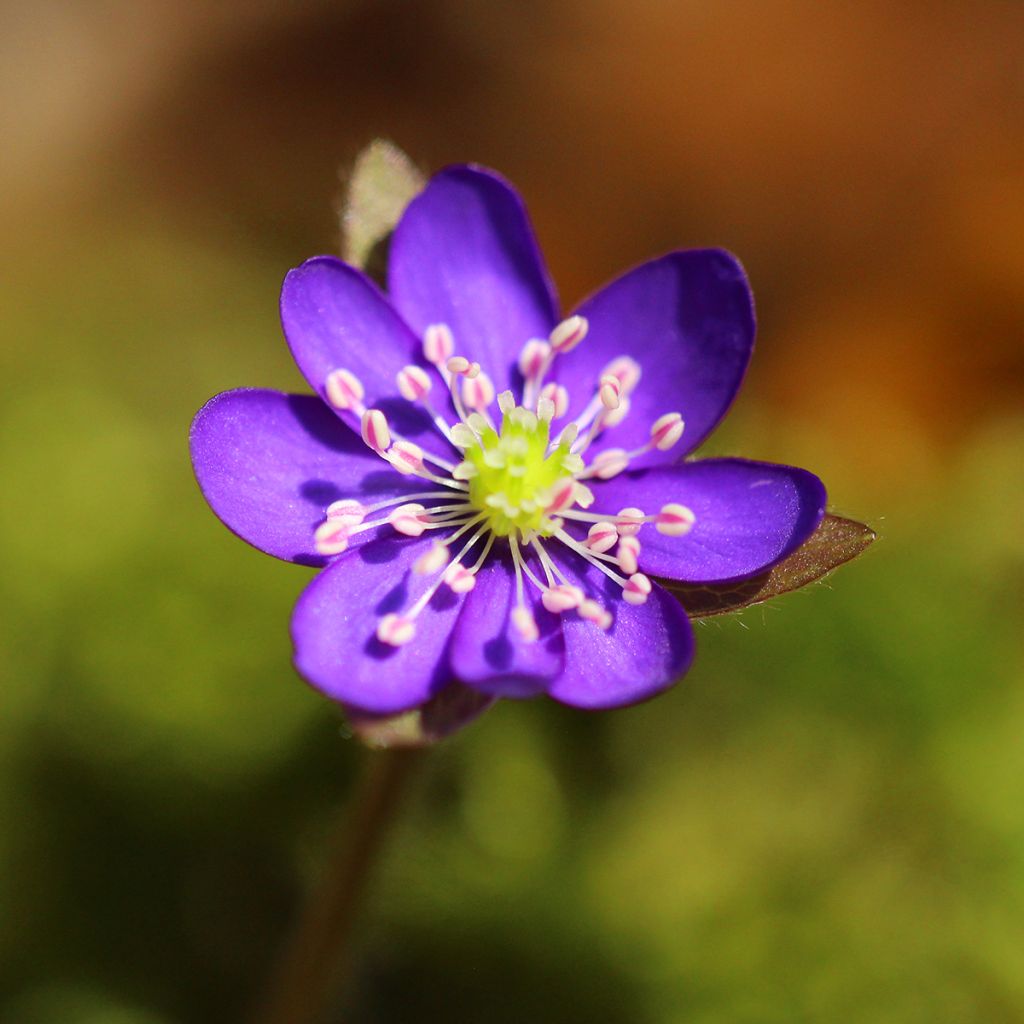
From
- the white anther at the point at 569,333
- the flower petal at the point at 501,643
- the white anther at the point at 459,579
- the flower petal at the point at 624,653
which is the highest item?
the white anther at the point at 569,333

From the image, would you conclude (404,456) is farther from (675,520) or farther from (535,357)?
(675,520)

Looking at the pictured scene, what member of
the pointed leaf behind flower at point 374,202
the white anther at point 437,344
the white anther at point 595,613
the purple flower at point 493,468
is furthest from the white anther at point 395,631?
the pointed leaf behind flower at point 374,202

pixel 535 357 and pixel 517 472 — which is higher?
pixel 535 357

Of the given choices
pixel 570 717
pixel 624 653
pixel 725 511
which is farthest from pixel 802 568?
pixel 570 717

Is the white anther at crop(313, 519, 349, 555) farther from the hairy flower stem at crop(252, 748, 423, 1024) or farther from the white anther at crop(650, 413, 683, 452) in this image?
the white anther at crop(650, 413, 683, 452)

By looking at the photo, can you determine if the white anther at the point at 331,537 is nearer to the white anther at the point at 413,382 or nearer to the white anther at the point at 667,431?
the white anther at the point at 413,382

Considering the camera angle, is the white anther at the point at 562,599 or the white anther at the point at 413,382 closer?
the white anther at the point at 562,599

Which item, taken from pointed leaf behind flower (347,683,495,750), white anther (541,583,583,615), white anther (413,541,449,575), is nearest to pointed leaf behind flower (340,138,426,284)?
white anther (413,541,449,575)
